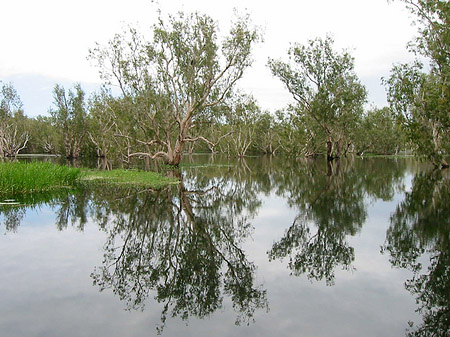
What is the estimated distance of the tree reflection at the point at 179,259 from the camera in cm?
543

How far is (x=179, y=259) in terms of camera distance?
7188mm

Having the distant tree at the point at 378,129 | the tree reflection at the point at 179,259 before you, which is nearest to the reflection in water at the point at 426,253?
the tree reflection at the point at 179,259

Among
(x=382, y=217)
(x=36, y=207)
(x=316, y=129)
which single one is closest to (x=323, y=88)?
(x=316, y=129)

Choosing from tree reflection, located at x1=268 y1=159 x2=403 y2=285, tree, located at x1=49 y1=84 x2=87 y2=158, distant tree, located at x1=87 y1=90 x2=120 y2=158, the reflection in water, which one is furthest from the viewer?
tree, located at x1=49 y1=84 x2=87 y2=158

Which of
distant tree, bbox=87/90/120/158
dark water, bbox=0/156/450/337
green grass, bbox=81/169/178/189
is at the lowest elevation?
dark water, bbox=0/156/450/337

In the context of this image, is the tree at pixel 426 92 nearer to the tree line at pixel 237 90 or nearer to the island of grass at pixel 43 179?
the tree line at pixel 237 90

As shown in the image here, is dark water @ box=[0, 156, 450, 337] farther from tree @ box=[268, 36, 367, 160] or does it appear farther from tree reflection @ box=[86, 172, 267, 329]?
tree @ box=[268, 36, 367, 160]

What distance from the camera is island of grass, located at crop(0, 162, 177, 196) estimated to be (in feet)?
52.5

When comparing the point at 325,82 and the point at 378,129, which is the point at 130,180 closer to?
the point at 325,82

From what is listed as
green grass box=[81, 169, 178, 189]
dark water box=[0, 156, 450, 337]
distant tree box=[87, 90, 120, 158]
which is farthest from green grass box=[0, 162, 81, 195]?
distant tree box=[87, 90, 120, 158]

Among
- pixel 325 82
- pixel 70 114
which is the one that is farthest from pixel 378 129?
pixel 70 114

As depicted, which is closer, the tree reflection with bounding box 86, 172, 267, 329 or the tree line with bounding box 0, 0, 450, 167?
the tree reflection with bounding box 86, 172, 267, 329

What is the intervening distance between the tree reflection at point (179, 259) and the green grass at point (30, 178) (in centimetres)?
535

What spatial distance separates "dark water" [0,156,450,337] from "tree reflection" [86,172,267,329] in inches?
1.3
